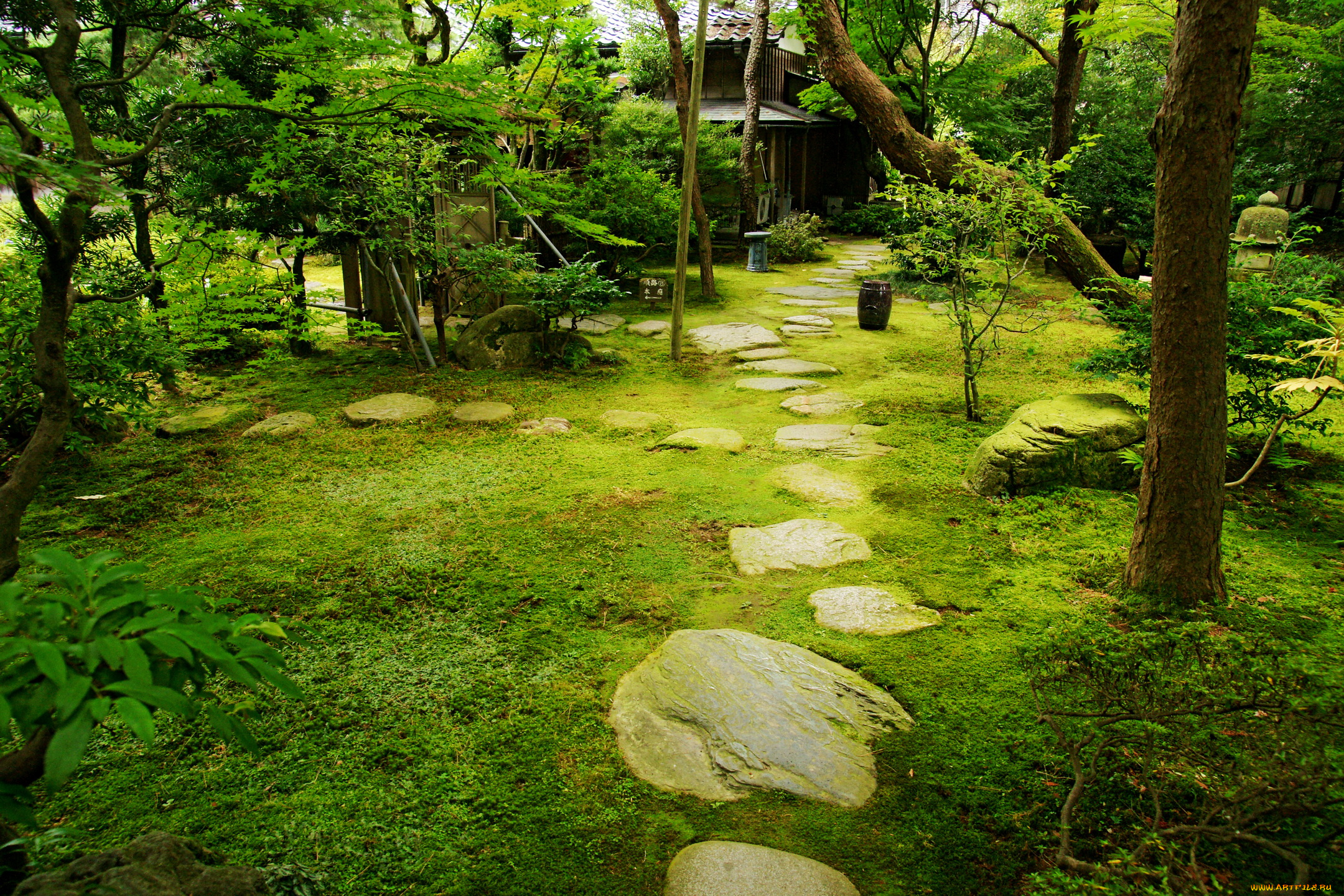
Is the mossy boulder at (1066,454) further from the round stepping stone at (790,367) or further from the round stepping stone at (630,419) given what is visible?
the round stepping stone at (790,367)

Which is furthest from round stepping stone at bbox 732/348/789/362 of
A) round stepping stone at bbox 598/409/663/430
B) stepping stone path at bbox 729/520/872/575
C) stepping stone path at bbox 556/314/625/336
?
stepping stone path at bbox 729/520/872/575

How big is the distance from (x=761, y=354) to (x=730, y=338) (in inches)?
31.4

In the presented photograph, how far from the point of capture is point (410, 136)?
6.67m

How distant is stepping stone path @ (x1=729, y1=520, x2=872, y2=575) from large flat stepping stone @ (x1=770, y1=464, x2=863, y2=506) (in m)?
0.34

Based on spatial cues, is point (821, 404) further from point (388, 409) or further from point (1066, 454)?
point (388, 409)

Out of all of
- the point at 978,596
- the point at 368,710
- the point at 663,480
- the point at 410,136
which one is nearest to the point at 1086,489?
the point at 978,596

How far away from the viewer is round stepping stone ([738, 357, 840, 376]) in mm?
7340

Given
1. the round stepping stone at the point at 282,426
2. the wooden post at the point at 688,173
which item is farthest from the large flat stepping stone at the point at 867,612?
the wooden post at the point at 688,173

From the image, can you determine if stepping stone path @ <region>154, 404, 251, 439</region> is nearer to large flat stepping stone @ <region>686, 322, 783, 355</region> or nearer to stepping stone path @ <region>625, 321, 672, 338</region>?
stepping stone path @ <region>625, 321, 672, 338</region>

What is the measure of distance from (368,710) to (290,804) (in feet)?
1.47

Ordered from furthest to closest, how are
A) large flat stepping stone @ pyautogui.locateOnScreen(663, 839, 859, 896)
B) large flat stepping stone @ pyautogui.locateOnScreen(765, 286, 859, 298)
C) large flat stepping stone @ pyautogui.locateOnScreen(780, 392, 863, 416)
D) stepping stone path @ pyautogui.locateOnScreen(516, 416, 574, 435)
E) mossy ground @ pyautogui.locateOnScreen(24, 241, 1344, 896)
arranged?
large flat stepping stone @ pyautogui.locateOnScreen(765, 286, 859, 298) → large flat stepping stone @ pyautogui.locateOnScreen(780, 392, 863, 416) → stepping stone path @ pyautogui.locateOnScreen(516, 416, 574, 435) → mossy ground @ pyautogui.locateOnScreen(24, 241, 1344, 896) → large flat stepping stone @ pyautogui.locateOnScreen(663, 839, 859, 896)

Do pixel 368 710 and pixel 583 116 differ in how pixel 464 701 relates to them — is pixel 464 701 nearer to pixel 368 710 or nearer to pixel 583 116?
pixel 368 710

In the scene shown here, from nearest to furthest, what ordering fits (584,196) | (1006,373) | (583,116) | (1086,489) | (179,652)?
(179,652)
(1086,489)
(1006,373)
(584,196)
(583,116)

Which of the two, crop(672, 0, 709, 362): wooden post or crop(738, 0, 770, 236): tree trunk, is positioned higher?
crop(738, 0, 770, 236): tree trunk
